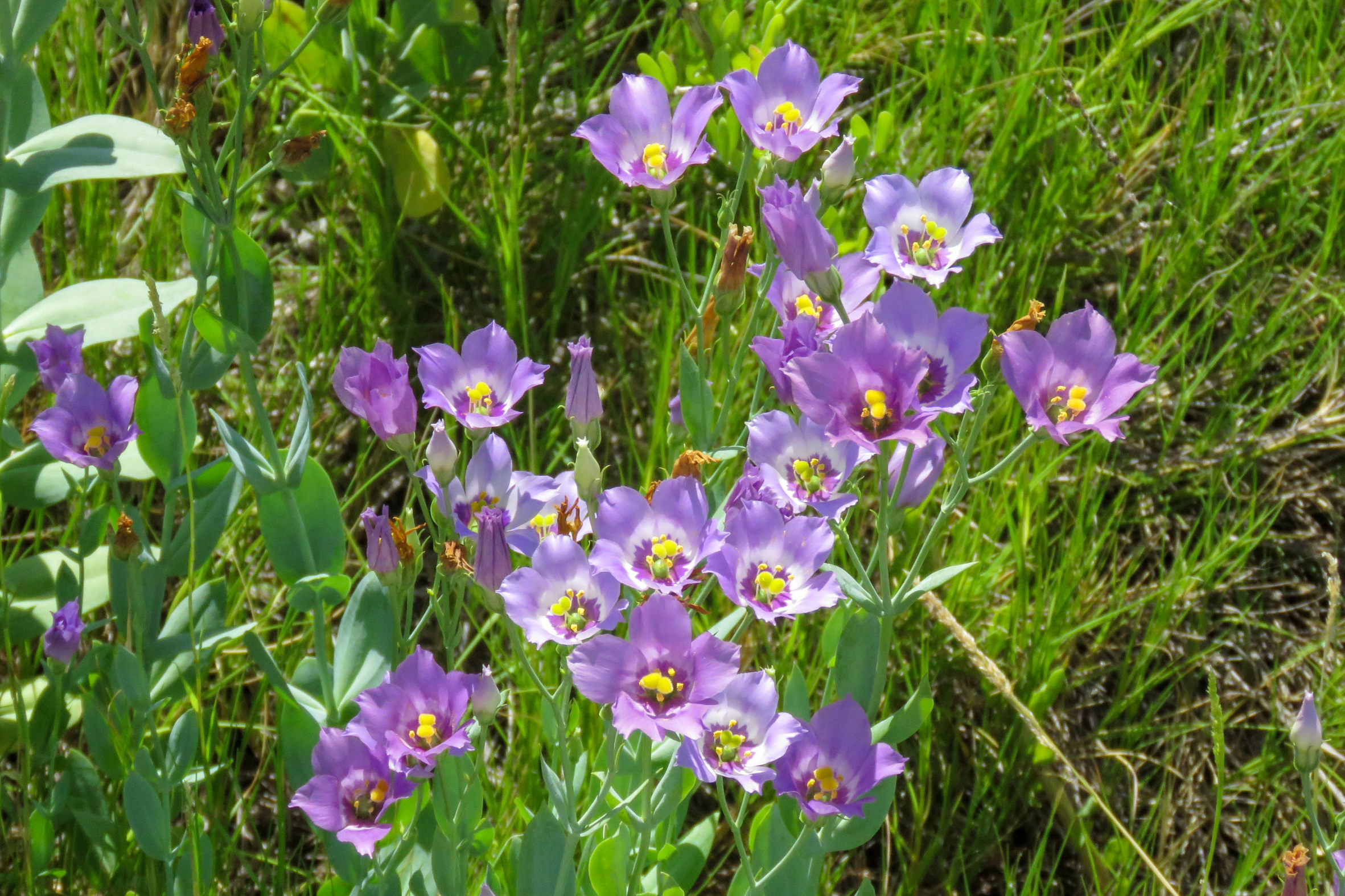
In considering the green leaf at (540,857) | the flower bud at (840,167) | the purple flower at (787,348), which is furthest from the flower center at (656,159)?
the green leaf at (540,857)

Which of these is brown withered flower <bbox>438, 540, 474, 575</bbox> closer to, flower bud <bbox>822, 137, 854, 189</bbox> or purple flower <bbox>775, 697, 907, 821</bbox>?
purple flower <bbox>775, 697, 907, 821</bbox>

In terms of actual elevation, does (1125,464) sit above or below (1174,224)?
below

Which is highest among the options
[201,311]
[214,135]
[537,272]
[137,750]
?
[201,311]

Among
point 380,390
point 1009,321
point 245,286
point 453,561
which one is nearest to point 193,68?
Answer: point 245,286

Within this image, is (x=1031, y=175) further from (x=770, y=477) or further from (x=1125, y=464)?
(x=770, y=477)

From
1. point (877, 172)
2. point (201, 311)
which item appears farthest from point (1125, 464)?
point (201, 311)

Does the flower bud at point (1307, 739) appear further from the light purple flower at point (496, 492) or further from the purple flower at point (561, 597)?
the light purple flower at point (496, 492)
